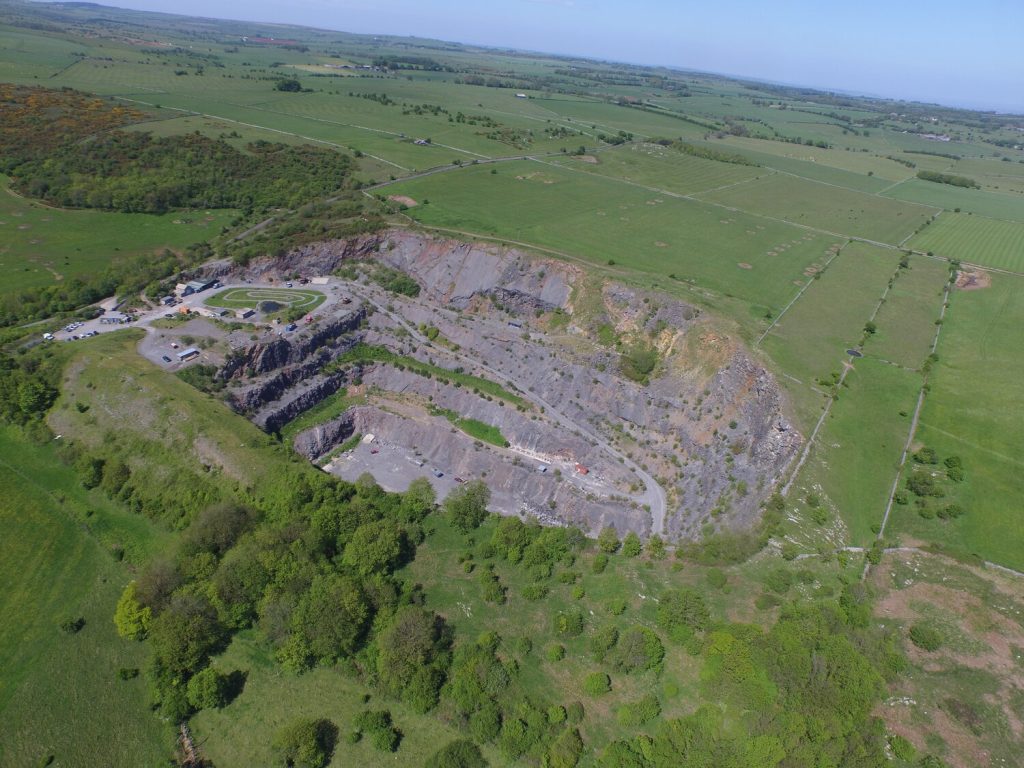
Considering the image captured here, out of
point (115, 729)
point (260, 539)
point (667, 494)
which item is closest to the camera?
point (115, 729)

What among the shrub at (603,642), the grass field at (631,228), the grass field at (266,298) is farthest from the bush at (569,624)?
the grass field at (266,298)

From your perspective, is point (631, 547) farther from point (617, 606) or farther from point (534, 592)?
point (534, 592)

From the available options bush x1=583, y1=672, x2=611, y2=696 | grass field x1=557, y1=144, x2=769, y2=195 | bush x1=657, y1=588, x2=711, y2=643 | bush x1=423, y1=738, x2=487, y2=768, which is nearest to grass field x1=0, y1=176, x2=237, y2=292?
bush x1=423, y1=738, x2=487, y2=768

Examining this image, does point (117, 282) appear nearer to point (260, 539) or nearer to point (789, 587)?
point (260, 539)

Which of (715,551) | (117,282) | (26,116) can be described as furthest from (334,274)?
(26,116)

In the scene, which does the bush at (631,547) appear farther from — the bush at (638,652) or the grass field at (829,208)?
the grass field at (829,208)

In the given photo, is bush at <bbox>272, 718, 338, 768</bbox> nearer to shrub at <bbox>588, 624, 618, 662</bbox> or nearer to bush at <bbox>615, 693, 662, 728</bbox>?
shrub at <bbox>588, 624, 618, 662</bbox>
